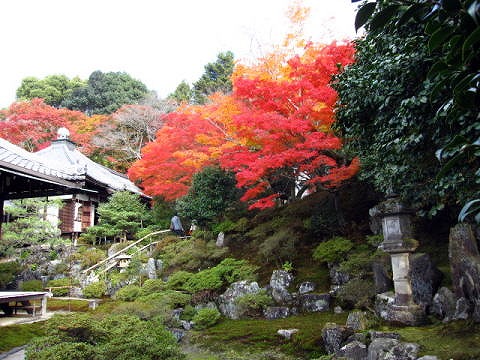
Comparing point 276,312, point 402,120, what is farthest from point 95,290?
point 402,120

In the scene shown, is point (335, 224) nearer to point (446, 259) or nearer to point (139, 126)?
point (446, 259)

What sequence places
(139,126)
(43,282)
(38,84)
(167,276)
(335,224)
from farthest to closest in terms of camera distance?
(38,84)
(139,126)
(43,282)
(167,276)
(335,224)

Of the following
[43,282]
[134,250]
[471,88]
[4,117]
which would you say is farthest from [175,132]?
[4,117]

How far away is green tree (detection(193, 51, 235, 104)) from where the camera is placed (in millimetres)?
33375

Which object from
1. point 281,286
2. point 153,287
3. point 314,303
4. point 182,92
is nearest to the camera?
point 314,303

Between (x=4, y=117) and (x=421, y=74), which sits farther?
(x=4, y=117)

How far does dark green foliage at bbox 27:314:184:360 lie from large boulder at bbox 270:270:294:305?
16.2 feet

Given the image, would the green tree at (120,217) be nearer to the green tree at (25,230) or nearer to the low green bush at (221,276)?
the green tree at (25,230)

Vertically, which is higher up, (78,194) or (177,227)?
(78,194)

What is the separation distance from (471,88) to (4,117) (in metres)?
35.2

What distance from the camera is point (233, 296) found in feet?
35.0

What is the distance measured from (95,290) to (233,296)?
257 inches

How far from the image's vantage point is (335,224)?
11.4m

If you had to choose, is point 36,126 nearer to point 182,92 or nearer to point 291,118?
point 182,92
